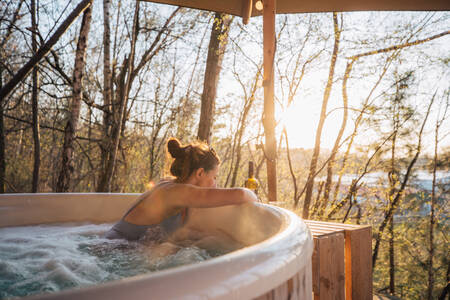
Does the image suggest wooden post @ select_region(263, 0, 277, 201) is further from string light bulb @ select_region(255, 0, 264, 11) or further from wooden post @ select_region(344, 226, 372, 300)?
wooden post @ select_region(344, 226, 372, 300)

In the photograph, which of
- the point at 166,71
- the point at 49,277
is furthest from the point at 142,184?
the point at 49,277

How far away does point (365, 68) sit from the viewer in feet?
12.5

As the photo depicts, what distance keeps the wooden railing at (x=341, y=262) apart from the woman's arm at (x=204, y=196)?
35 centimetres

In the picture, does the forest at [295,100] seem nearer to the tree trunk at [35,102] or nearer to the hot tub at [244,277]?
the tree trunk at [35,102]

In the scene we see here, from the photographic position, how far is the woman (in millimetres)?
1419

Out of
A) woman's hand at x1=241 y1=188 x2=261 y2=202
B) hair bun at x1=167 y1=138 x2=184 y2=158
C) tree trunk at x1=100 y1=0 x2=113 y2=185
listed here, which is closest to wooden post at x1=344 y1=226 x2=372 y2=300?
woman's hand at x1=241 y1=188 x2=261 y2=202

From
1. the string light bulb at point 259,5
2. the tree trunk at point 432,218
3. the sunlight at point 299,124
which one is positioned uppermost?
the string light bulb at point 259,5

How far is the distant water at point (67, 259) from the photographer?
1017 mm

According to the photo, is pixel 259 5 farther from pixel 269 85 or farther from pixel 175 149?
pixel 175 149

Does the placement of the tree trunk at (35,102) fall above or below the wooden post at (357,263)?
above

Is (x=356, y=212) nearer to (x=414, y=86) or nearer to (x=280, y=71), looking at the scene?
(x=414, y=86)

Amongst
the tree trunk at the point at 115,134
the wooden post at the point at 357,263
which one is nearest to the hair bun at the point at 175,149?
the wooden post at the point at 357,263

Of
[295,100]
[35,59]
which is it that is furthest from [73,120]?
[295,100]

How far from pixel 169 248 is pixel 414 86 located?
368 cm
